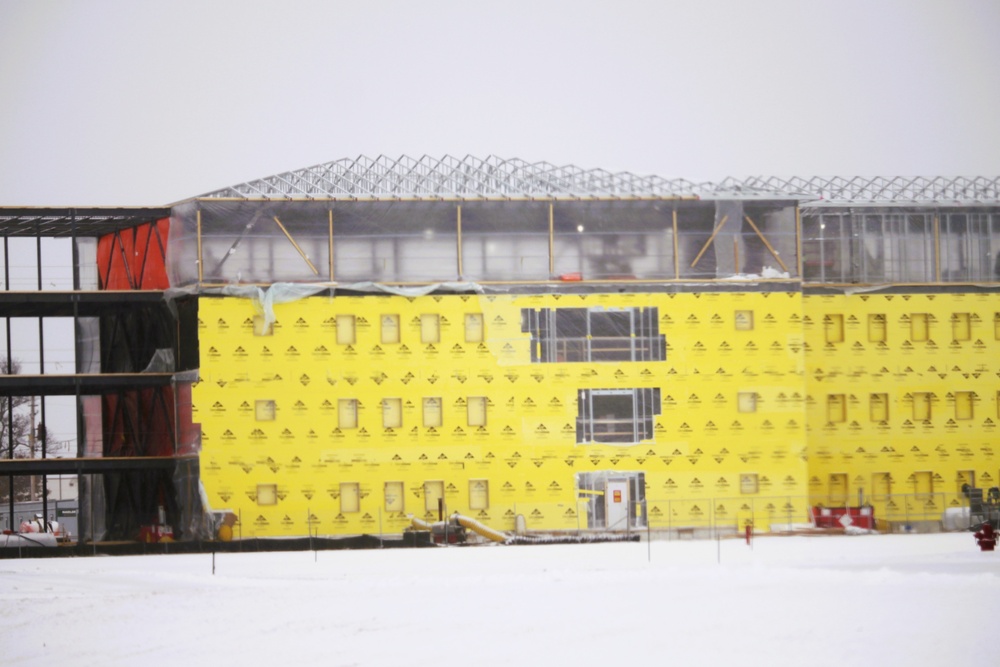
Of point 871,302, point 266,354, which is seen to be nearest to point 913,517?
point 871,302

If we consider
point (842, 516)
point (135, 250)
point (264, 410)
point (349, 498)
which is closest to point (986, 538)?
point (842, 516)

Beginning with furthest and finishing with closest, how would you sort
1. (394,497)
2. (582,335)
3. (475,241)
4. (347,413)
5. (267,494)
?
(475,241)
(582,335)
(347,413)
(394,497)
(267,494)

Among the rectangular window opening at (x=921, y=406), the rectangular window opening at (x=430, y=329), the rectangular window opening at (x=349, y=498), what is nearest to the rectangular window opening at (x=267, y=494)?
the rectangular window opening at (x=349, y=498)

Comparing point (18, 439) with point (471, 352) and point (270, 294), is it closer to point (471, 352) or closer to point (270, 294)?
point (270, 294)

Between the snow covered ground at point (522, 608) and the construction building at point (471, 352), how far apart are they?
4.90 m

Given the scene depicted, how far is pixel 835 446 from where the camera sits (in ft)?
222

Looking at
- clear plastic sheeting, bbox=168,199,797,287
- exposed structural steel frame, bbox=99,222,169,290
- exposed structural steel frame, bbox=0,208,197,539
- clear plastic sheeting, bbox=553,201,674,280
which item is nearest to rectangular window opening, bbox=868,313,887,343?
clear plastic sheeting, bbox=168,199,797,287

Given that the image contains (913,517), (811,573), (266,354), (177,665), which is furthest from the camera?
(913,517)

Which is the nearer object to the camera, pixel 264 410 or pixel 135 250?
pixel 264 410

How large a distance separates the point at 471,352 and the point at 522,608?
17.5 metres

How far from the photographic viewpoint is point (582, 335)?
6253 centimetres

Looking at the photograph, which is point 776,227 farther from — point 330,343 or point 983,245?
point 330,343

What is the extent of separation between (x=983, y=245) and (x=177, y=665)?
39725mm

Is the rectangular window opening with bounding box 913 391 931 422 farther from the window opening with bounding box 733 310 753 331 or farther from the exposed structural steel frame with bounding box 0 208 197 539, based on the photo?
the exposed structural steel frame with bounding box 0 208 197 539
